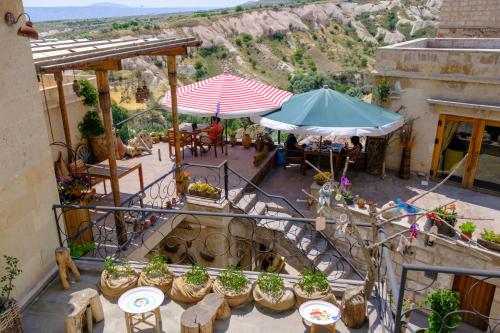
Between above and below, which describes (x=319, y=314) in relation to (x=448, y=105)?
below

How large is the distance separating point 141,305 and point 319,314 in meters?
2.28

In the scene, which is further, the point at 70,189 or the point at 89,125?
the point at 89,125

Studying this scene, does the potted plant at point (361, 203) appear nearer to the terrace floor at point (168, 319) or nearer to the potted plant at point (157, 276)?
the terrace floor at point (168, 319)

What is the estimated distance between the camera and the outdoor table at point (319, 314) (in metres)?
4.89

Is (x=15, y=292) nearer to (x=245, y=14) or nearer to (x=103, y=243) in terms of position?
(x=103, y=243)

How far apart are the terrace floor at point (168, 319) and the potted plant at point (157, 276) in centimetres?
25

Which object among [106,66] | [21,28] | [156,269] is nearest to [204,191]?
[156,269]

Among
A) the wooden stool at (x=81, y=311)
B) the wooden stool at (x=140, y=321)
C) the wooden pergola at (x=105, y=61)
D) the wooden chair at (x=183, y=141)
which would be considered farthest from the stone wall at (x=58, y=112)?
the wooden stool at (x=140, y=321)

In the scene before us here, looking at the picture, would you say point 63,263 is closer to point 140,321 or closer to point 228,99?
point 140,321

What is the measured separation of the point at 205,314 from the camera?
16.8 feet

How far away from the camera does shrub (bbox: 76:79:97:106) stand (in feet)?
34.9

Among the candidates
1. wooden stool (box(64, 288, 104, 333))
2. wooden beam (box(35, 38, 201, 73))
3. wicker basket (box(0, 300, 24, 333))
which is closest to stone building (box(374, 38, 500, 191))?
wooden beam (box(35, 38, 201, 73))

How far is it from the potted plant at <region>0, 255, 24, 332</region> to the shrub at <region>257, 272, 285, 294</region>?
10.3 feet

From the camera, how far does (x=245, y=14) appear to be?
8888 centimetres
